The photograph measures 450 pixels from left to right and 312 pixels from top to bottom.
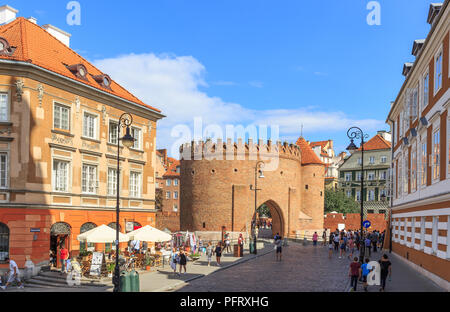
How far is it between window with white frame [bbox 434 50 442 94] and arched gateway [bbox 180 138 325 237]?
31.9 m

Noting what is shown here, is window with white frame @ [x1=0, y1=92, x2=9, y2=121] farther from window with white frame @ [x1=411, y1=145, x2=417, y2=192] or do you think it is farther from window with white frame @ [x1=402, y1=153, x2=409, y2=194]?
window with white frame @ [x1=402, y1=153, x2=409, y2=194]

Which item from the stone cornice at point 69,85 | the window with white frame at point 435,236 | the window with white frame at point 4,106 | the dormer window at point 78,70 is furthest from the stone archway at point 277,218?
the window with white frame at point 4,106

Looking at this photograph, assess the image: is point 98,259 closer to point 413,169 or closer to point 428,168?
point 428,168

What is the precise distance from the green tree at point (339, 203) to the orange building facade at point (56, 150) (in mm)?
54347

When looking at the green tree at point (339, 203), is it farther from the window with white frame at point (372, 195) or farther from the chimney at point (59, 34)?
the chimney at point (59, 34)

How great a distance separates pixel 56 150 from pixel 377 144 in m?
66.1

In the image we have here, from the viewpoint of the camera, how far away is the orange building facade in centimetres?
2250

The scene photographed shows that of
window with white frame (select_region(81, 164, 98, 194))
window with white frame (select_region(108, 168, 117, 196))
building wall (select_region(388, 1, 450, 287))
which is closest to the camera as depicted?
building wall (select_region(388, 1, 450, 287))

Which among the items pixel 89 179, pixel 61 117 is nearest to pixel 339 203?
pixel 89 179

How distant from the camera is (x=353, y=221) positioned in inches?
2753

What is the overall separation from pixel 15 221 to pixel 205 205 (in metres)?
32.8

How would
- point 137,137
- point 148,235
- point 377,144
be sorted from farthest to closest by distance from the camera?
→ point 377,144 < point 137,137 < point 148,235

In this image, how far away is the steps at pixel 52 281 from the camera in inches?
818

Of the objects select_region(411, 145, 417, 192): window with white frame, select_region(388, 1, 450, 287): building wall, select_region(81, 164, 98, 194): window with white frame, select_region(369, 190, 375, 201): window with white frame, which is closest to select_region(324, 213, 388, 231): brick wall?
select_region(369, 190, 375, 201): window with white frame
